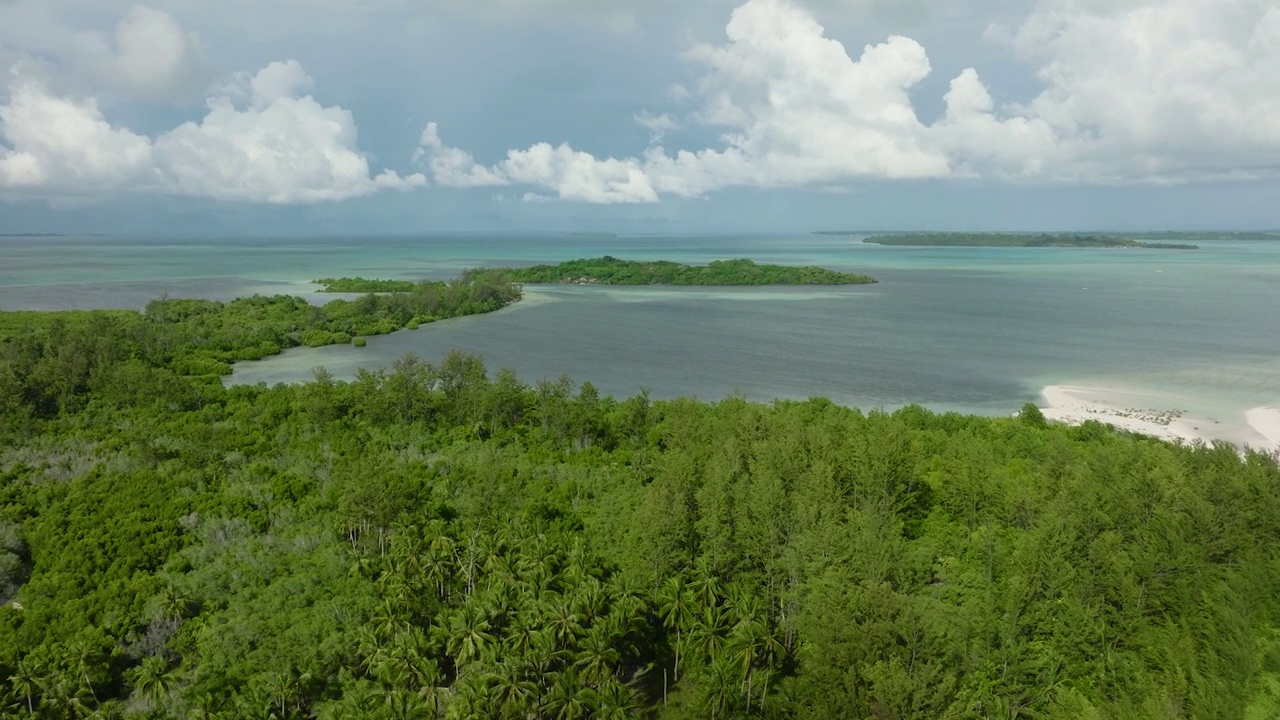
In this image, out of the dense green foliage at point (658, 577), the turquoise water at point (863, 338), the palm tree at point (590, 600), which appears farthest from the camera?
the turquoise water at point (863, 338)

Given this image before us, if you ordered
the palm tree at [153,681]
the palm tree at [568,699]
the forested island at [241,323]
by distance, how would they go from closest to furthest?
the palm tree at [568,699] < the palm tree at [153,681] < the forested island at [241,323]

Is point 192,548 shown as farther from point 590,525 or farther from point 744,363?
point 744,363

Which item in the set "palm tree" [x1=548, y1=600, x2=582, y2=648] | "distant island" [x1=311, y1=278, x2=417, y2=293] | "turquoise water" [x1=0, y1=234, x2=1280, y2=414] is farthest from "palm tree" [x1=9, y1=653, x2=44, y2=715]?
"distant island" [x1=311, y1=278, x2=417, y2=293]

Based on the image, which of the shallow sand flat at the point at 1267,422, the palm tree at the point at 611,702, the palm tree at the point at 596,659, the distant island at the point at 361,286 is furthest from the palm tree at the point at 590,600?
the distant island at the point at 361,286

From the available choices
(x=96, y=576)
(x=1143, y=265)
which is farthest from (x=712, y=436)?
(x=1143, y=265)

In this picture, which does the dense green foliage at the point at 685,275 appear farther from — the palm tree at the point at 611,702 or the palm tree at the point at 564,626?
the palm tree at the point at 611,702

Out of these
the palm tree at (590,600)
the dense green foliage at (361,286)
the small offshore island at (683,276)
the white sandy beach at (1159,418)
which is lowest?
the palm tree at (590,600)
